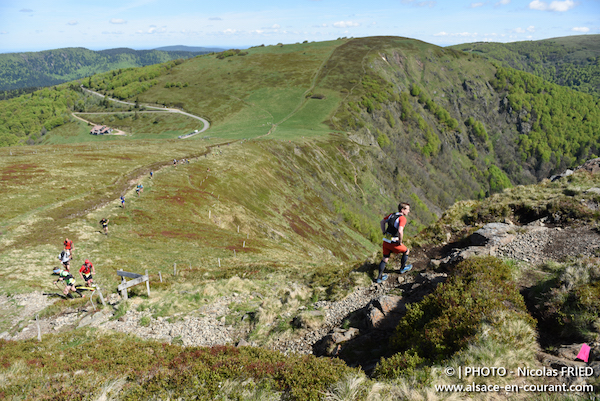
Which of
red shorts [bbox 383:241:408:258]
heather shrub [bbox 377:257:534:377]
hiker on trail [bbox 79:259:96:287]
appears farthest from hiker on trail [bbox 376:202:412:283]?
hiker on trail [bbox 79:259:96:287]

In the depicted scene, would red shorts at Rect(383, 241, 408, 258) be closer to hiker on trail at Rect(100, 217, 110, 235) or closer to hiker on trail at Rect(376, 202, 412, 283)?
hiker on trail at Rect(376, 202, 412, 283)

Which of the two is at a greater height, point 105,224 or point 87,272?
point 105,224

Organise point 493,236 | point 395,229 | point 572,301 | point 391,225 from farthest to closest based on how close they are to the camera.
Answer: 1. point 493,236
2. point 391,225
3. point 395,229
4. point 572,301

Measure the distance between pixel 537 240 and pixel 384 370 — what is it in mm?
14956

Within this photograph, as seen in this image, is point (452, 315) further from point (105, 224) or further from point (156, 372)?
point (105, 224)

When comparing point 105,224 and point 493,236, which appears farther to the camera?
point 105,224

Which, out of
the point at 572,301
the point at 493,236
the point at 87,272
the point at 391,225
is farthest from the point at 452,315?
the point at 87,272

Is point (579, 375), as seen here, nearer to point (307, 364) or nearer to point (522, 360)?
point (522, 360)

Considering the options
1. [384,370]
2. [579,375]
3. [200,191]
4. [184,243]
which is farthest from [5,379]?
[200,191]

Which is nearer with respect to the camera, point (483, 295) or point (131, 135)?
point (483, 295)

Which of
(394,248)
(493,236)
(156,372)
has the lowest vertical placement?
(156,372)

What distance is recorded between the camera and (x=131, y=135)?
17012 cm

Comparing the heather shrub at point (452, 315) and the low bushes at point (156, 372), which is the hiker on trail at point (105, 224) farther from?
the heather shrub at point (452, 315)

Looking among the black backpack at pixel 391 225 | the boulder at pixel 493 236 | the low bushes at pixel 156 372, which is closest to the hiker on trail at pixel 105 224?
the low bushes at pixel 156 372
